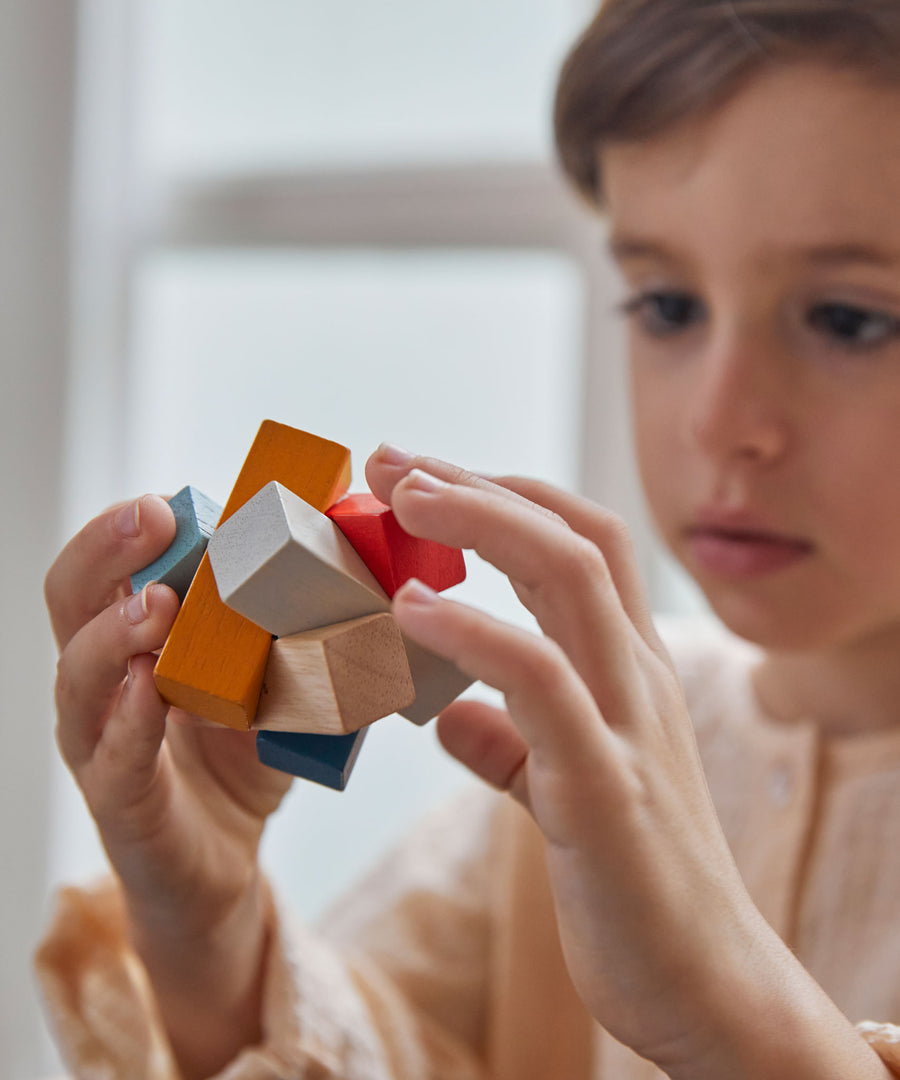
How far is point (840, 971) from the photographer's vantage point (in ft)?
1.76

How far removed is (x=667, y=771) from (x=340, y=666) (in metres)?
0.10

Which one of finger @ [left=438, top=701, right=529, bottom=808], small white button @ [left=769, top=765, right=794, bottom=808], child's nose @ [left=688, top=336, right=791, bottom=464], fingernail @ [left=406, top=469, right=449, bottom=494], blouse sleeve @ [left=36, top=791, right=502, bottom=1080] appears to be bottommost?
blouse sleeve @ [left=36, top=791, right=502, bottom=1080]

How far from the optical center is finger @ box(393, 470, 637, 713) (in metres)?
0.29

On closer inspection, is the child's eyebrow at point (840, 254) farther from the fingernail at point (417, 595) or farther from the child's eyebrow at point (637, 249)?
the fingernail at point (417, 595)

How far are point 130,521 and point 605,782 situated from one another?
17 cm

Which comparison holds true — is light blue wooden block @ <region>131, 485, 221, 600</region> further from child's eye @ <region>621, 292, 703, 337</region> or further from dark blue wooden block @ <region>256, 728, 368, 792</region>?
child's eye @ <region>621, 292, 703, 337</region>

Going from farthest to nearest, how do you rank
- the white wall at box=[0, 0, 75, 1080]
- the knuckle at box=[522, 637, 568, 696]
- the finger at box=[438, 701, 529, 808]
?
the white wall at box=[0, 0, 75, 1080] → the finger at box=[438, 701, 529, 808] → the knuckle at box=[522, 637, 568, 696]

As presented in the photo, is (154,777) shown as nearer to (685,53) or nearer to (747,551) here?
(747,551)

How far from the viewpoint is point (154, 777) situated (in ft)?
1.23

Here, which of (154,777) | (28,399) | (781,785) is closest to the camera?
(154,777)

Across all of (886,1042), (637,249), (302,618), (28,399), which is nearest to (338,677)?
(302,618)

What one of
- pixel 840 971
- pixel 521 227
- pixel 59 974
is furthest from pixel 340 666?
pixel 521 227

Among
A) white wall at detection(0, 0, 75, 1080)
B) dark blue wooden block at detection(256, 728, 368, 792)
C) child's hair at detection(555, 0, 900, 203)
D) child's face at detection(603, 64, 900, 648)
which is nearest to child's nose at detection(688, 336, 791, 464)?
child's face at detection(603, 64, 900, 648)

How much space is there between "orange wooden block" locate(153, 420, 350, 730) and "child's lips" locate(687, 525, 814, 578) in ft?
0.78
